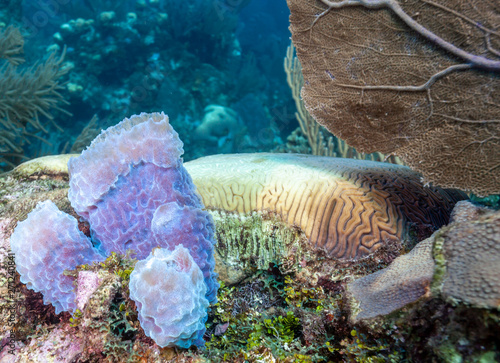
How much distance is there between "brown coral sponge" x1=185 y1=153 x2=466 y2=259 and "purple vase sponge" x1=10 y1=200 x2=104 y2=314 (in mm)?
1272

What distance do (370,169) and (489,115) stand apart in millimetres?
1221

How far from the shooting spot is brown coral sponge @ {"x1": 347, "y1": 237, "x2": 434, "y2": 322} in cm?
129

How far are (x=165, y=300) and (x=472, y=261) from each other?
1.40 m

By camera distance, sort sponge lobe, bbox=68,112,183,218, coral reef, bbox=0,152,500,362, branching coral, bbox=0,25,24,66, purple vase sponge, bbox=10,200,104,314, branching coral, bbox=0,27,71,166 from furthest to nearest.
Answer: branching coral, bbox=0,25,24,66 → branching coral, bbox=0,27,71,166 → sponge lobe, bbox=68,112,183,218 → purple vase sponge, bbox=10,200,104,314 → coral reef, bbox=0,152,500,362

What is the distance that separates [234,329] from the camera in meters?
1.95

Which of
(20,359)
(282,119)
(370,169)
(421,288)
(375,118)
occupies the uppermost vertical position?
(375,118)

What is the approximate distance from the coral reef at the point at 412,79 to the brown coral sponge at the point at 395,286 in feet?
2.30

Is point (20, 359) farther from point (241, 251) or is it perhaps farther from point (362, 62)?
point (362, 62)

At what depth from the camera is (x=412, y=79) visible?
6.28ft

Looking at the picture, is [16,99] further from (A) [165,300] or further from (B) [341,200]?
(B) [341,200]

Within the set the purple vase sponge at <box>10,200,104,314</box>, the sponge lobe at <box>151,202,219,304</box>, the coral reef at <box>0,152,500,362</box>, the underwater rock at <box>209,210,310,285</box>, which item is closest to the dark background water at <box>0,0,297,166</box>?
the underwater rock at <box>209,210,310,285</box>

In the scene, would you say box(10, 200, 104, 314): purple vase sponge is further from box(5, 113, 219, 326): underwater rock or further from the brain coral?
the brain coral

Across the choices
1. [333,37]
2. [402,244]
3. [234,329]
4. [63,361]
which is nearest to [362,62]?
[333,37]

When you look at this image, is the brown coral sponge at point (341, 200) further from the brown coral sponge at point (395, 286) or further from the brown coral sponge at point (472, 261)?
the brown coral sponge at point (472, 261)
